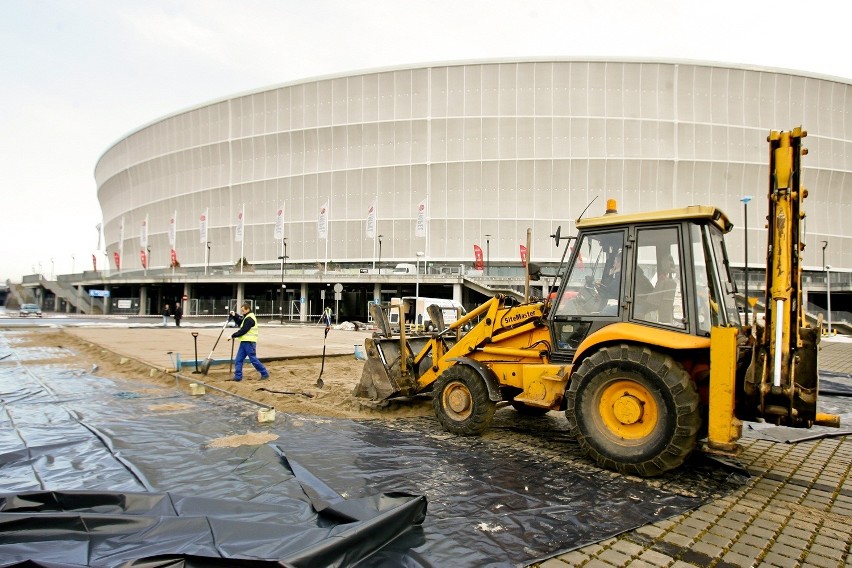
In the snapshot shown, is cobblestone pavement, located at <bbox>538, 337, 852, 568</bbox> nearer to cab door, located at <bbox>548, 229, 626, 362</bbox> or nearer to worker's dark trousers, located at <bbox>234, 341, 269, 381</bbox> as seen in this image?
cab door, located at <bbox>548, 229, 626, 362</bbox>

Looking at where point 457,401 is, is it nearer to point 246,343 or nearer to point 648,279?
point 648,279

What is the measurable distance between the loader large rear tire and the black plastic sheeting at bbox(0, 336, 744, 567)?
0.25 meters

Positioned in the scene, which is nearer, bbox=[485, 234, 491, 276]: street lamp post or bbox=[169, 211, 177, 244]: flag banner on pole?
bbox=[485, 234, 491, 276]: street lamp post

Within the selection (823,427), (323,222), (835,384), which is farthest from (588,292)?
(323,222)

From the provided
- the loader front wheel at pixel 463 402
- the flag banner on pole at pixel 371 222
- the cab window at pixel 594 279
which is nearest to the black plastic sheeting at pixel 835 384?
the cab window at pixel 594 279

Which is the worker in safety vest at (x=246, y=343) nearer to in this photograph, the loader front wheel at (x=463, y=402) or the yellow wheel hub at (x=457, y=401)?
the loader front wheel at (x=463, y=402)

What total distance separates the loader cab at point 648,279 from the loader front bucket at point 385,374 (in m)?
2.80

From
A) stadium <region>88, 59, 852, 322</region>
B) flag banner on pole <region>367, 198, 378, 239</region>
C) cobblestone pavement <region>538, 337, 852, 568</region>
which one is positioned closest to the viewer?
cobblestone pavement <region>538, 337, 852, 568</region>

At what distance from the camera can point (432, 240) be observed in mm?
53750

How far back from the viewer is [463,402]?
6652 mm

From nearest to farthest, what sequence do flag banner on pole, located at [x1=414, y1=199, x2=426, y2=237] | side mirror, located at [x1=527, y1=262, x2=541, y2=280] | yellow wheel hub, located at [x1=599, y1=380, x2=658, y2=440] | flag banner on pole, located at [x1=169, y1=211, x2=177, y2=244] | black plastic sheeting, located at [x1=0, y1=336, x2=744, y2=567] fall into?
black plastic sheeting, located at [x1=0, y1=336, x2=744, y2=567] < yellow wheel hub, located at [x1=599, y1=380, x2=658, y2=440] < side mirror, located at [x1=527, y1=262, x2=541, y2=280] < flag banner on pole, located at [x1=414, y1=199, x2=426, y2=237] < flag banner on pole, located at [x1=169, y1=211, x2=177, y2=244]

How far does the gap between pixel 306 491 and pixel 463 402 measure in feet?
9.11

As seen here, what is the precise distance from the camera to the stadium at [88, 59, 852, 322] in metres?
51.9

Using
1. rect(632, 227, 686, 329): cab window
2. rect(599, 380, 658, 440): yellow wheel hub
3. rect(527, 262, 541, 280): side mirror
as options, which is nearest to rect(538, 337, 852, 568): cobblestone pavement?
rect(599, 380, 658, 440): yellow wheel hub
